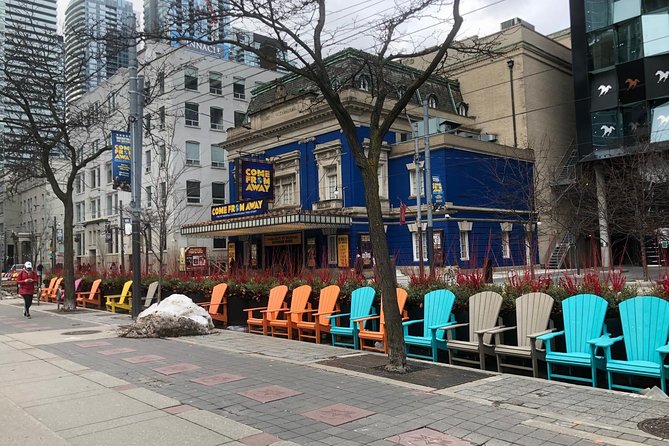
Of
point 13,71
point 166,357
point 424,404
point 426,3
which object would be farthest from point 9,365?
point 13,71

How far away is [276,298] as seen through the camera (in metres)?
12.2

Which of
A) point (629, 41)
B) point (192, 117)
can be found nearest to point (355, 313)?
point (629, 41)

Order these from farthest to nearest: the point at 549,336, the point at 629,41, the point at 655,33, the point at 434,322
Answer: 1. the point at 629,41
2. the point at 655,33
3. the point at 434,322
4. the point at 549,336

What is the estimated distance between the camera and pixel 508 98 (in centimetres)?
4200

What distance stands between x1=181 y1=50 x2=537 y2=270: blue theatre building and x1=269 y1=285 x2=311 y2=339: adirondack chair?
67.0ft

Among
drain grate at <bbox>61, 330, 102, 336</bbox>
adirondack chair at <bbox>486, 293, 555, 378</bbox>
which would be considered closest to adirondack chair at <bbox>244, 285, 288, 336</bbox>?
drain grate at <bbox>61, 330, 102, 336</bbox>

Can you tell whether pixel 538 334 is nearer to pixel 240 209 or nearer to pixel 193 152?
pixel 240 209

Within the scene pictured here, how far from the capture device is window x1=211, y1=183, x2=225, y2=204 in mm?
53594

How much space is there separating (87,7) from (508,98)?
33006 mm

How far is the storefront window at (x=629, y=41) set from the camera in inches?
1253

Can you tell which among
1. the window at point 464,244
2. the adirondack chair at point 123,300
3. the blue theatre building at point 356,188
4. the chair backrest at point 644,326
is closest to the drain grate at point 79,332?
the adirondack chair at point 123,300

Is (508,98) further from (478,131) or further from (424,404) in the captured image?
(424,404)

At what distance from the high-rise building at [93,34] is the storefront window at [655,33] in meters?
28.1

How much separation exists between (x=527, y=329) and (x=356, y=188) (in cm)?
2973
